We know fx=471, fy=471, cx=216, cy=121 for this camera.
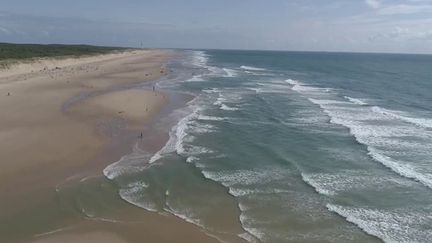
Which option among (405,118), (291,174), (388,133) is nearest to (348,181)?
(291,174)

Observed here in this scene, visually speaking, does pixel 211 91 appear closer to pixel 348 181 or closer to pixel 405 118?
pixel 405 118

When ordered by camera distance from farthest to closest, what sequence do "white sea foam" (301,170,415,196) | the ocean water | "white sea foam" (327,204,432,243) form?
"white sea foam" (301,170,415,196), the ocean water, "white sea foam" (327,204,432,243)

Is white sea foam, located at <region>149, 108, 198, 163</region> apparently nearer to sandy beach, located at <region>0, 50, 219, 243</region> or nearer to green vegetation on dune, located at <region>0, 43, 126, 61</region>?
sandy beach, located at <region>0, 50, 219, 243</region>

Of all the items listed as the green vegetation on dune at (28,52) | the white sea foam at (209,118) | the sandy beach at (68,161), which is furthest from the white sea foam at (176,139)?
the green vegetation on dune at (28,52)

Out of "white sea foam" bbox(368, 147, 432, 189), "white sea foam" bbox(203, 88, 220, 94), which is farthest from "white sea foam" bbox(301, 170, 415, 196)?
"white sea foam" bbox(203, 88, 220, 94)

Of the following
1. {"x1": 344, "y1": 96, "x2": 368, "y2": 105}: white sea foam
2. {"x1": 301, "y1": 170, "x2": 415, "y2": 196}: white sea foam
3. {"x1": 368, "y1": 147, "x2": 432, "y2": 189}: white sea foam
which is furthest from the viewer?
{"x1": 344, "y1": 96, "x2": 368, "y2": 105}: white sea foam
